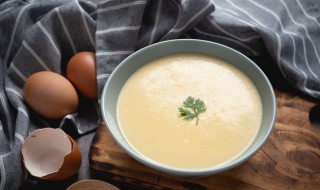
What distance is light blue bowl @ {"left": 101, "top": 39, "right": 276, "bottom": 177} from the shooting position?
0.91m

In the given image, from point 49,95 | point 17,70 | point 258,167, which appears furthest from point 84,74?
point 258,167

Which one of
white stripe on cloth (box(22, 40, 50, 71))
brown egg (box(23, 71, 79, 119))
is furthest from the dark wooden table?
white stripe on cloth (box(22, 40, 50, 71))

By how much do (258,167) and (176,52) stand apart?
0.45m

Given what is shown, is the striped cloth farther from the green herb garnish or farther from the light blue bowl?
the green herb garnish

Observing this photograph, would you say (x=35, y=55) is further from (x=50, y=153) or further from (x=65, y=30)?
(x=50, y=153)

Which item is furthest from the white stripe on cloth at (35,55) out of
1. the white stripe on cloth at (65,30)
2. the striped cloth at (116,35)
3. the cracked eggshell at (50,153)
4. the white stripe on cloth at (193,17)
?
the white stripe on cloth at (193,17)

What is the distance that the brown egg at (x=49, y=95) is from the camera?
1.17m

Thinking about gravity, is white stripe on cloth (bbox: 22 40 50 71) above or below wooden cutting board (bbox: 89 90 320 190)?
above

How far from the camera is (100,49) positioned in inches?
48.8

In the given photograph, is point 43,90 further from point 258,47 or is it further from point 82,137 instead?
point 258,47

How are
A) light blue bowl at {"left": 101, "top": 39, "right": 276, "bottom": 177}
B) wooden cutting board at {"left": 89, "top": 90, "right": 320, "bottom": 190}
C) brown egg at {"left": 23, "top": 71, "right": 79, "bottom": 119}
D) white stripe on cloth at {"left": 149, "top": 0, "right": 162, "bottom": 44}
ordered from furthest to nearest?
1. white stripe on cloth at {"left": 149, "top": 0, "right": 162, "bottom": 44}
2. brown egg at {"left": 23, "top": 71, "right": 79, "bottom": 119}
3. wooden cutting board at {"left": 89, "top": 90, "right": 320, "bottom": 190}
4. light blue bowl at {"left": 101, "top": 39, "right": 276, "bottom": 177}

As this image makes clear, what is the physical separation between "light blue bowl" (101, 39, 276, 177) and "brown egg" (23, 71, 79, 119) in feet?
0.57

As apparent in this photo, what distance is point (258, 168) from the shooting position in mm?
1037

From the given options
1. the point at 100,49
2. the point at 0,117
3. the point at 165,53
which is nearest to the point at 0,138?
the point at 0,117
